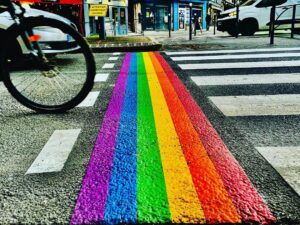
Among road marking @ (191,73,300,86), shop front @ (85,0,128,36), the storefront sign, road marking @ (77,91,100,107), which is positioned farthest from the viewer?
shop front @ (85,0,128,36)

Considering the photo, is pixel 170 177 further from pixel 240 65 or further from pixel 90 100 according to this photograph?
pixel 240 65

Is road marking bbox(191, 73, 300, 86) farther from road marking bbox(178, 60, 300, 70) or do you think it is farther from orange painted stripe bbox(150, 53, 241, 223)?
orange painted stripe bbox(150, 53, 241, 223)

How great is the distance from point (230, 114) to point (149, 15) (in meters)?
31.8

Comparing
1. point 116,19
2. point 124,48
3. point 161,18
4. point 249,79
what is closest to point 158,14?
point 161,18

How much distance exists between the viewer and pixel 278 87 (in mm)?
4152

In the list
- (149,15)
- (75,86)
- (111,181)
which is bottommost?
(111,181)

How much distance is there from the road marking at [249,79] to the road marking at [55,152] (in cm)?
240

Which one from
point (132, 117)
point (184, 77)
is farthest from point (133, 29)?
point (132, 117)

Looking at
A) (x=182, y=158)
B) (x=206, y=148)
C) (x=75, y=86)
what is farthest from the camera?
(x=75, y=86)

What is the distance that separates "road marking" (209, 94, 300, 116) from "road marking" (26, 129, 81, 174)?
1516 millimetres

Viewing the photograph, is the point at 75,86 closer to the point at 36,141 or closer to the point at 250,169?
the point at 36,141

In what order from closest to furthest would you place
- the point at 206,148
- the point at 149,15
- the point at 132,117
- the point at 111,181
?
the point at 111,181 → the point at 206,148 → the point at 132,117 → the point at 149,15

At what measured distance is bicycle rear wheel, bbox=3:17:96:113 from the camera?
2848mm

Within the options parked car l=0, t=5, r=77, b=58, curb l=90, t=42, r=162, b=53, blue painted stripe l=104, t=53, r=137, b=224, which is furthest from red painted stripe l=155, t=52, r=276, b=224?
curb l=90, t=42, r=162, b=53
